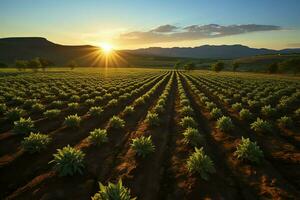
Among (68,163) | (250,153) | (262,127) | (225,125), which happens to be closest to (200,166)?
(250,153)

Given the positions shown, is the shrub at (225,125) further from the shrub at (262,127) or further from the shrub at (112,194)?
the shrub at (112,194)

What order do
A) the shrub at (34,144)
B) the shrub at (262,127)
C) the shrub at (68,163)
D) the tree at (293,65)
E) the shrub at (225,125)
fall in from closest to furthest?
the shrub at (68,163), the shrub at (34,144), the shrub at (262,127), the shrub at (225,125), the tree at (293,65)

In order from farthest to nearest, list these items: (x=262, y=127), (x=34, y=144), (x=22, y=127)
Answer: (x=262, y=127)
(x=22, y=127)
(x=34, y=144)

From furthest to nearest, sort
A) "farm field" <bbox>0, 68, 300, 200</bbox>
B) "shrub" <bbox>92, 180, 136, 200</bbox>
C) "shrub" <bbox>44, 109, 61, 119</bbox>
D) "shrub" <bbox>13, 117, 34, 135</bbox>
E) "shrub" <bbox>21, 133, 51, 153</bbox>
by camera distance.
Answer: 1. "shrub" <bbox>44, 109, 61, 119</bbox>
2. "shrub" <bbox>13, 117, 34, 135</bbox>
3. "shrub" <bbox>21, 133, 51, 153</bbox>
4. "farm field" <bbox>0, 68, 300, 200</bbox>
5. "shrub" <bbox>92, 180, 136, 200</bbox>

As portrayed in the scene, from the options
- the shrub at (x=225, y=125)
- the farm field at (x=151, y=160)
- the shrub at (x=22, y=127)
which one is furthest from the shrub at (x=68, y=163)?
the shrub at (x=225, y=125)

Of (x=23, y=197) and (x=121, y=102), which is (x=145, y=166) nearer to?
(x=23, y=197)

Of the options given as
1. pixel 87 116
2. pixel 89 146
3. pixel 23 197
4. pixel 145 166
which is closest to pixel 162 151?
pixel 145 166

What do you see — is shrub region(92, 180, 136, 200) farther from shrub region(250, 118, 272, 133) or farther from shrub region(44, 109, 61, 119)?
shrub region(44, 109, 61, 119)

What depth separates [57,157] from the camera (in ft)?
28.4

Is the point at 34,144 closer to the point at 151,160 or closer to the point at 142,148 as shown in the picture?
the point at 142,148

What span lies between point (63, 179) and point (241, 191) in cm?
618

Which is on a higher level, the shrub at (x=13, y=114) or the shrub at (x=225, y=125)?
the shrub at (x=13, y=114)

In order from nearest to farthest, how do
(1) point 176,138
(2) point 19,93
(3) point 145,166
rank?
1. (3) point 145,166
2. (1) point 176,138
3. (2) point 19,93

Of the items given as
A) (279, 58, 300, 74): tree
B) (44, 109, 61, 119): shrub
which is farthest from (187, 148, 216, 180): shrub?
(279, 58, 300, 74): tree
